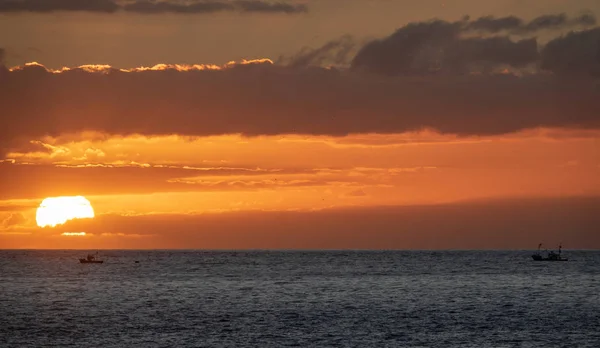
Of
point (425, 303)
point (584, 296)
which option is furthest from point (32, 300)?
point (584, 296)

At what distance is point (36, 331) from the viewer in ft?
373

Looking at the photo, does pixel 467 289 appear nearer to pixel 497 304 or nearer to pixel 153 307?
pixel 497 304

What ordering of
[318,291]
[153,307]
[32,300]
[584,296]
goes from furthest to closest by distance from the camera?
[318,291]
[584,296]
[32,300]
[153,307]

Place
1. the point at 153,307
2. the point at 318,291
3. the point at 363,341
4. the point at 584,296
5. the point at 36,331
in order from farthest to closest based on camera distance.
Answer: the point at 318,291 → the point at 584,296 → the point at 153,307 → the point at 36,331 → the point at 363,341

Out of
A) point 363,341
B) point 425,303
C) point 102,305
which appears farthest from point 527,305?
point 102,305

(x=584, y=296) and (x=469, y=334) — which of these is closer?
(x=469, y=334)

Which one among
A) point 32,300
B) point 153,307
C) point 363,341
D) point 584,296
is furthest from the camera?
point 584,296

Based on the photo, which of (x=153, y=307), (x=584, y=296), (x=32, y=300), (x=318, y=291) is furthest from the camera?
(x=318, y=291)

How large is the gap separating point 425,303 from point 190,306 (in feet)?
118

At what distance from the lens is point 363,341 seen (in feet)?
347

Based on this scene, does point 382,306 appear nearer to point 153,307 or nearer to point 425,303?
point 425,303

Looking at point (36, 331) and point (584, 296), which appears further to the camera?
point (584, 296)

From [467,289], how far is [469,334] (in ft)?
274

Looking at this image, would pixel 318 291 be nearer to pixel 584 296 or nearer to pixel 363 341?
pixel 584 296
